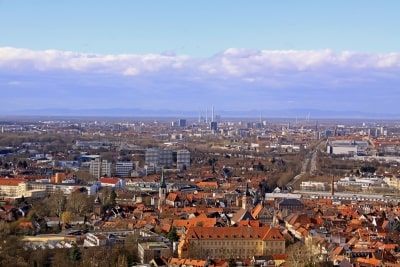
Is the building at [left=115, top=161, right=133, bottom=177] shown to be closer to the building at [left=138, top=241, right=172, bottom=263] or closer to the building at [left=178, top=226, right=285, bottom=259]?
the building at [left=178, top=226, right=285, bottom=259]

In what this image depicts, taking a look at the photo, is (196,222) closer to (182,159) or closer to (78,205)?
(78,205)

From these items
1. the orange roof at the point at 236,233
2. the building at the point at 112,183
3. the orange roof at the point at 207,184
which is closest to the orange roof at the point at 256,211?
the orange roof at the point at 236,233

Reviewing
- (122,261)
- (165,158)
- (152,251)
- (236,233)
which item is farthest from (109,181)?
(122,261)

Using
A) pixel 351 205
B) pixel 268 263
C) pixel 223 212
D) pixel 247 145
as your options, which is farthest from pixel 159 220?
pixel 247 145

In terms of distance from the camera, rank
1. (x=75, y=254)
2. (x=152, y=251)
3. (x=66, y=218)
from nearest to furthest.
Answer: (x=75, y=254), (x=152, y=251), (x=66, y=218)

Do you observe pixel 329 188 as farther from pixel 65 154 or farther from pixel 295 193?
pixel 65 154

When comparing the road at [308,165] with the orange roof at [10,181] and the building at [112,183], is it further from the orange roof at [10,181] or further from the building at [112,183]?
the orange roof at [10,181]
